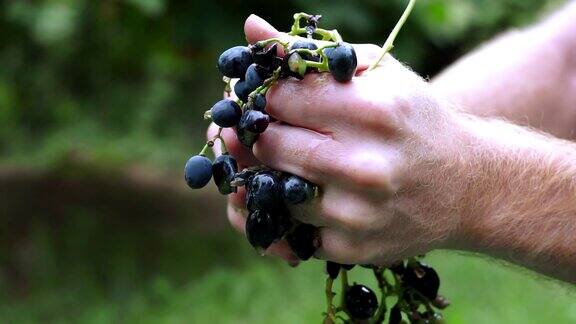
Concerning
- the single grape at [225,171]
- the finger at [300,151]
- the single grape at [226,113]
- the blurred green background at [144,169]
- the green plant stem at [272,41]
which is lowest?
the blurred green background at [144,169]

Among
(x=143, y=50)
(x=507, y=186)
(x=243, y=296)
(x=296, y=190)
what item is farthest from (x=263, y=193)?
(x=143, y=50)

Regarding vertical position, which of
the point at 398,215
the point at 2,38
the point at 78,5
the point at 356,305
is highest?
the point at 398,215

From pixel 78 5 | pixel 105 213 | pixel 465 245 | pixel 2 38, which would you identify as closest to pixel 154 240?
pixel 105 213

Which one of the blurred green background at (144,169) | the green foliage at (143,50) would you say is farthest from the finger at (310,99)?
the green foliage at (143,50)

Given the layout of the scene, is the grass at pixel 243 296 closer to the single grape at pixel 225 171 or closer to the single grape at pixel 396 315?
the single grape at pixel 396 315

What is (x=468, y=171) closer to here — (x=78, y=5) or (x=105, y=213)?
(x=78, y=5)

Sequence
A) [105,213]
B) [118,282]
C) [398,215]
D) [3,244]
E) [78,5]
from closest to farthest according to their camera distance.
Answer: [398,215] < [78,5] < [118,282] < [3,244] < [105,213]

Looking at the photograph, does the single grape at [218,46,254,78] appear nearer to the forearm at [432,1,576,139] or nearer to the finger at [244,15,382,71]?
the finger at [244,15,382,71]
